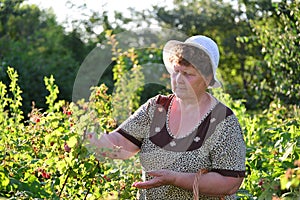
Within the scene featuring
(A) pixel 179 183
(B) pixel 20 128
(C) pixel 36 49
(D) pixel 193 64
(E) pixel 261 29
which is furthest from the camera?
(C) pixel 36 49

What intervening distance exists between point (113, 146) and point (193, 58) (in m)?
0.54

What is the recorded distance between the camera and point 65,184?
9.52 ft

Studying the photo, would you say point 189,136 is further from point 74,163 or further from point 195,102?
point 74,163

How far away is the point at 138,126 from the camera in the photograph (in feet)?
9.87

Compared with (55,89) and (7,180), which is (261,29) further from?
(7,180)

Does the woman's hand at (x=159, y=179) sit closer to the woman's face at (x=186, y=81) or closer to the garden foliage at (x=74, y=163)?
the garden foliage at (x=74, y=163)

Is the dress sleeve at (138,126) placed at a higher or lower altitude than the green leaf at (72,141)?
lower

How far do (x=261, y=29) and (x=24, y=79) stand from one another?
459cm

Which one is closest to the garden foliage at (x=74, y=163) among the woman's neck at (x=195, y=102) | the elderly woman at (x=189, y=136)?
the elderly woman at (x=189, y=136)

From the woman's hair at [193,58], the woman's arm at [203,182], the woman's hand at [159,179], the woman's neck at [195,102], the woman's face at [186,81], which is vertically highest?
the woman's hair at [193,58]

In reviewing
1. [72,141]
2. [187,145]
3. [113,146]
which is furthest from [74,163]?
[187,145]

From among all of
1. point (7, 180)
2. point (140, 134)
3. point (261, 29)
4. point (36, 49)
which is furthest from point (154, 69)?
point (7, 180)

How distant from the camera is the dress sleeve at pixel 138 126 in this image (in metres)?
2.99

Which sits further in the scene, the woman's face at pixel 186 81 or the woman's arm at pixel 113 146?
the woman's face at pixel 186 81
